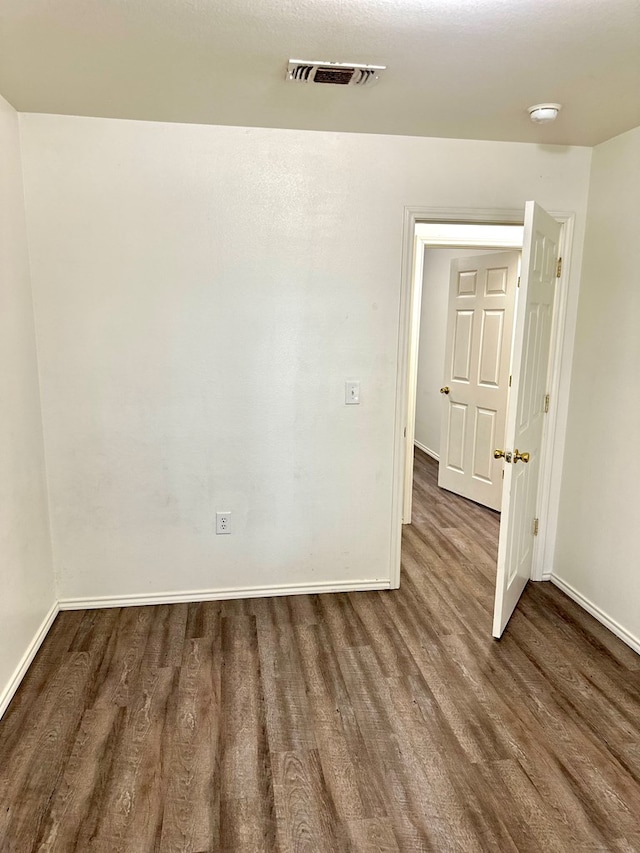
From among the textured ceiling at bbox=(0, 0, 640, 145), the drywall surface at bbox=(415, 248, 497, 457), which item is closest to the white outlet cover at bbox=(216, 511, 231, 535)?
the textured ceiling at bbox=(0, 0, 640, 145)

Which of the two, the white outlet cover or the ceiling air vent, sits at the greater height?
the ceiling air vent

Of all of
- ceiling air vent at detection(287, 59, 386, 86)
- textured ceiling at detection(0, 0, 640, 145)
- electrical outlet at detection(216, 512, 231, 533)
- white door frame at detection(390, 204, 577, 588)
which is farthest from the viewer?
electrical outlet at detection(216, 512, 231, 533)

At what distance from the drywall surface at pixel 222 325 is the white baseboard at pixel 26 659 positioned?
176 mm

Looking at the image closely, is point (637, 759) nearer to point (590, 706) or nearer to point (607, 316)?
point (590, 706)

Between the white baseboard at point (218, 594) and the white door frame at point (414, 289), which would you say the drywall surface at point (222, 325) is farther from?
the white door frame at point (414, 289)

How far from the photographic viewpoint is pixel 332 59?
185 cm

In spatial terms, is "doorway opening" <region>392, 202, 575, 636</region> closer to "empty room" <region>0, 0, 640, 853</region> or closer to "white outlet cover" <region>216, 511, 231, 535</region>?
A: "empty room" <region>0, 0, 640, 853</region>

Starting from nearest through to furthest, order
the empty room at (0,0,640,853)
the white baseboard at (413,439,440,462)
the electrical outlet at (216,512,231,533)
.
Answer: the empty room at (0,0,640,853)
the electrical outlet at (216,512,231,533)
the white baseboard at (413,439,440,462)

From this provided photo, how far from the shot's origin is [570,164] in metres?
2.82

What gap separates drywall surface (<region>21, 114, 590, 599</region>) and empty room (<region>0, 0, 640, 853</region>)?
1 cm

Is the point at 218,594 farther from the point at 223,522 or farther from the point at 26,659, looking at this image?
the point at 26,659

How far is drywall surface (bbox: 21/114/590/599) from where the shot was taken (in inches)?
100

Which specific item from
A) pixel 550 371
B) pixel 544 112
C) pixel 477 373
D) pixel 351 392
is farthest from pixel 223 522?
pixel 477 373

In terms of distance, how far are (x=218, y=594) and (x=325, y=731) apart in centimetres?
112
